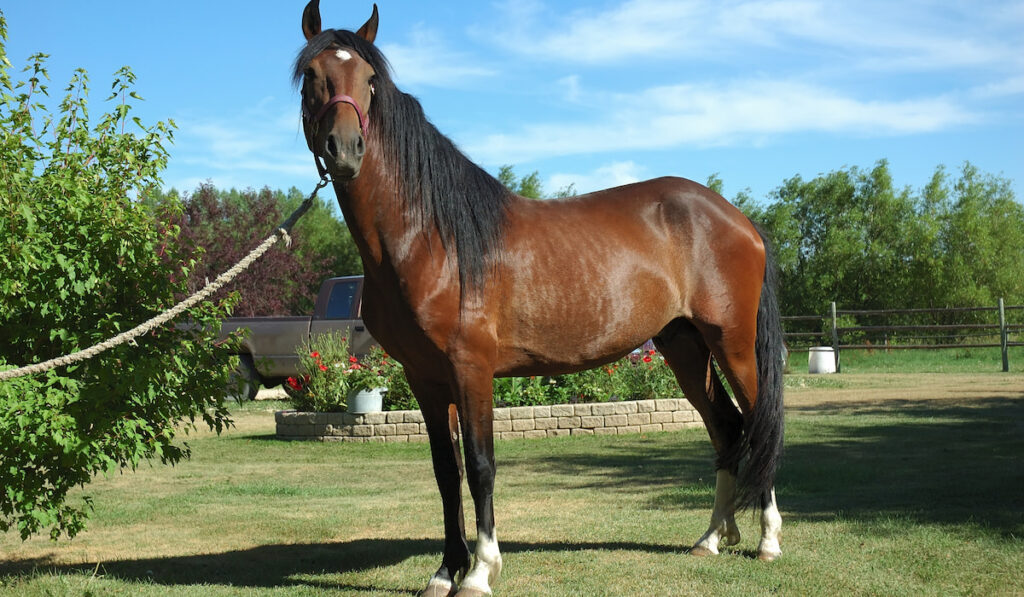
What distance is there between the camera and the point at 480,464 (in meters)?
3.84

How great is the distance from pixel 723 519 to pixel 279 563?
2.52 metres

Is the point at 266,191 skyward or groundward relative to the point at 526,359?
skyward

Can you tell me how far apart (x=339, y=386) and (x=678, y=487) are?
5659 mm

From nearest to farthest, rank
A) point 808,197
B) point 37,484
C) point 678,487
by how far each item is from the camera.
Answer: point 37,484
point 678,487
point 808,197

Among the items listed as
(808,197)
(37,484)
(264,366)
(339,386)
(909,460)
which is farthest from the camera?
(808,197)

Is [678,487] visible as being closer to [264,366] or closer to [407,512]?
[407,512]

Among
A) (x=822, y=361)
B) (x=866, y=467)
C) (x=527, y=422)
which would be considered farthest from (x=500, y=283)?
(x=822, y=361)

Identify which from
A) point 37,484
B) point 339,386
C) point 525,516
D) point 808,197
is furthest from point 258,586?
point 808,197

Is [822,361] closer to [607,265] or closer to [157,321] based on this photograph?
[607,265]

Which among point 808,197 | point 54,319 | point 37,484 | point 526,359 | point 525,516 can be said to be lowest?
point 525,516

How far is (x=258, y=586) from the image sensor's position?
417 centimetres

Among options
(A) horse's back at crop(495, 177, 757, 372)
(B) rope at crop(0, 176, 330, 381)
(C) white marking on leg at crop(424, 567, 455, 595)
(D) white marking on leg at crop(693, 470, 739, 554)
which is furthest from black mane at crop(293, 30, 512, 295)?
(D) white marking on leg at crop(693, 470, 739, 554)

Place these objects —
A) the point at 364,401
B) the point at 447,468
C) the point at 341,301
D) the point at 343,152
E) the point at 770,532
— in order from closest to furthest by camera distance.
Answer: the point at 343,152 → the point at 447,468 → the point at 770,532 → the point at 364,401 → the point at 341,301

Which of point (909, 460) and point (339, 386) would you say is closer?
point (909, 460)
